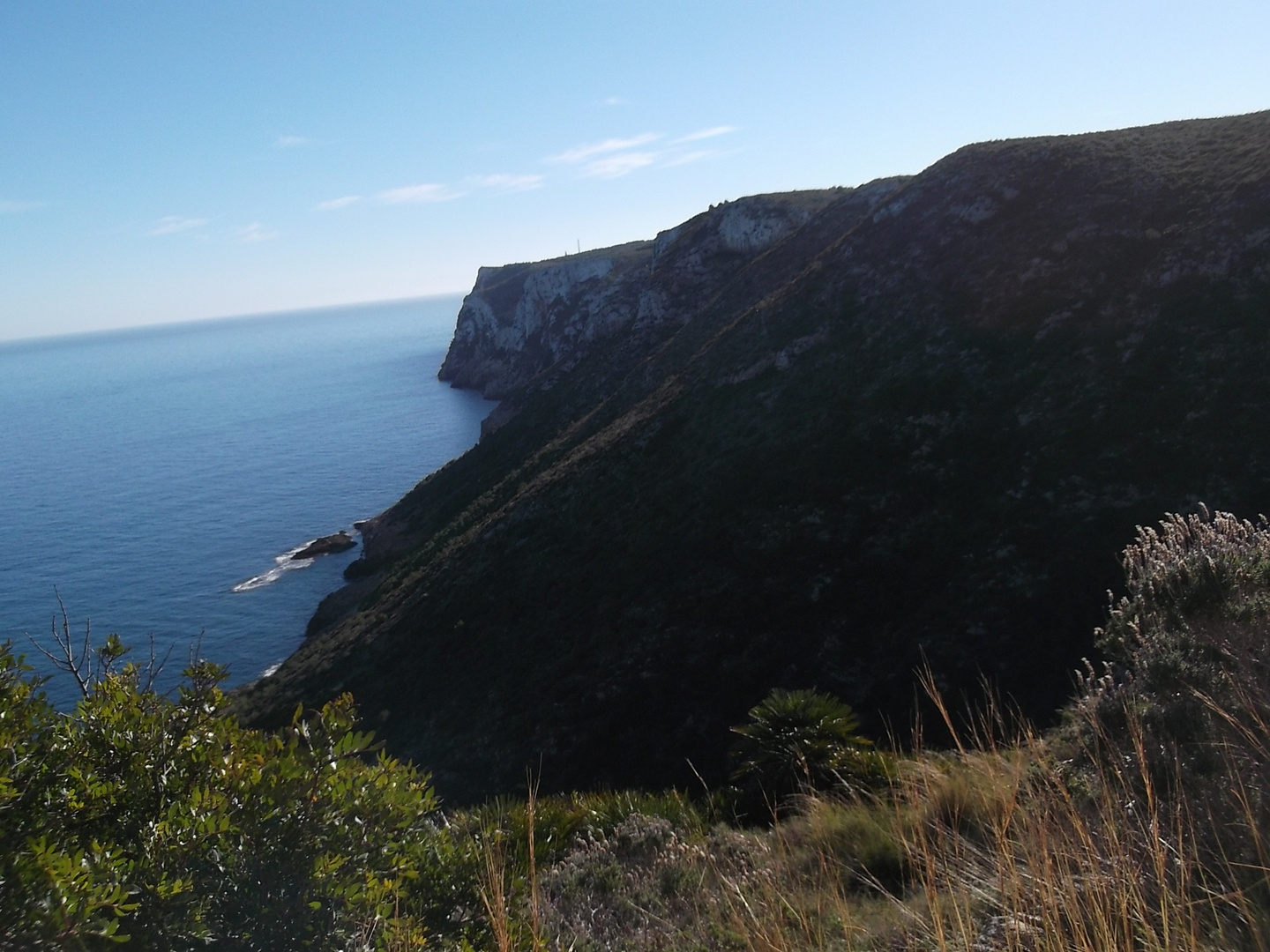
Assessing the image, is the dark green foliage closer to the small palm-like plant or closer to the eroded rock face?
the small palm-like plant

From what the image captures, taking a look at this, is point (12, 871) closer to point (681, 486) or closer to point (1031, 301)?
point (681, 486)

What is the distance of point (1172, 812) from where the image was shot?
3.62m

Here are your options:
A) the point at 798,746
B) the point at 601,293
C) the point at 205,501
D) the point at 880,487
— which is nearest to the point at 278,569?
the point at 205,501

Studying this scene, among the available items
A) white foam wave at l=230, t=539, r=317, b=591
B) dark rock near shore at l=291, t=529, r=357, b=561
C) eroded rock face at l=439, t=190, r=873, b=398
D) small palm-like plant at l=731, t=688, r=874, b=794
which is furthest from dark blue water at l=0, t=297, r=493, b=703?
small palm-like plant at l=731, t=688, r=874, b=794

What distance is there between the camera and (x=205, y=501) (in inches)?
2913

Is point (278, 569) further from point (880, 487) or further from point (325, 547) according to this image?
point (880, 487)

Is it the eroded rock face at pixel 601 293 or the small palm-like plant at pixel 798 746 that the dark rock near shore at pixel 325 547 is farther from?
the small palm-like plant at pixel 798 746

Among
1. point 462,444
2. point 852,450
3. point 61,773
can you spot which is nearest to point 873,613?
point 852,450

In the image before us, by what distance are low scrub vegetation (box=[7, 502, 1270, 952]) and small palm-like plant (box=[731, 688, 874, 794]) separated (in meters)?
2.02

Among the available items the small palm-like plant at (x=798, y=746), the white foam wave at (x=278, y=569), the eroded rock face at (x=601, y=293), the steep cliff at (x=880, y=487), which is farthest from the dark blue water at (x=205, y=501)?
the steep cliff at (x=880, y=487)

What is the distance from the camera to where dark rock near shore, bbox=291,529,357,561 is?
5853cm

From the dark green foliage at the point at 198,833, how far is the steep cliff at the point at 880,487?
36.7ft

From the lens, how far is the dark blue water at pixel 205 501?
48469 millimetres

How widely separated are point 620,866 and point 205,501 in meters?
78.7
